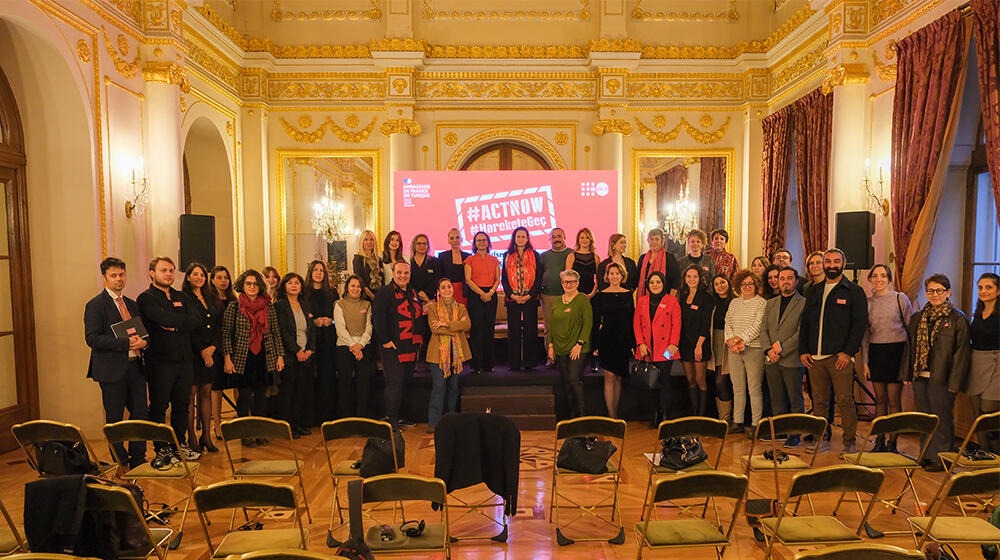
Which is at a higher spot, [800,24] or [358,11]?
[358,11]

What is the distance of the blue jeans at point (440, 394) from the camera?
5281 mm

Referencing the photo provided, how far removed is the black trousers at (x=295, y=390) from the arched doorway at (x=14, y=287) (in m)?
2.14

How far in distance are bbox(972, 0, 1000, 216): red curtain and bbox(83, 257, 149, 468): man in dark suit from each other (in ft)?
21.8

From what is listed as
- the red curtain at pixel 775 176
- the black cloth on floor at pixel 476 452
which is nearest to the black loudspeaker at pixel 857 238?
the red curtain at pixel 775 176

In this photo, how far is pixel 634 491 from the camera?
4.07 m

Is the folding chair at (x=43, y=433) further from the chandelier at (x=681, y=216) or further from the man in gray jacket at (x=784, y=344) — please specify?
the chandelier at (x=681, y=216)

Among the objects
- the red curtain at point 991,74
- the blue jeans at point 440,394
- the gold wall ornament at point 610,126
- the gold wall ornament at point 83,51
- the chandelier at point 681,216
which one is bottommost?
the blue jeans at point 440,394

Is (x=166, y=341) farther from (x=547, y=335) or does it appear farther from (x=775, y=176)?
(x=775, y=176)

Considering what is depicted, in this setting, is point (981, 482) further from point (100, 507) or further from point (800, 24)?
point (800, 24)

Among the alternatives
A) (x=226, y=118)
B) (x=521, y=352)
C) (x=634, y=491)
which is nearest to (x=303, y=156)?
(x=226, y=118)

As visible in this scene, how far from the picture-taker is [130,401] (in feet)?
14.3

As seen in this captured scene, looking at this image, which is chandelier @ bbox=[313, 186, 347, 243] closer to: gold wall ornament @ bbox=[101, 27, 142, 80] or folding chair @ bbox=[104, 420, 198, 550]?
gold wall ornament @ bbox=[101, 27, 142, 80]

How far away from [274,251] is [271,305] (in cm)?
420

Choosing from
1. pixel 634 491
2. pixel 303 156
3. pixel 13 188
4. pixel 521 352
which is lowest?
pixel 634 491
